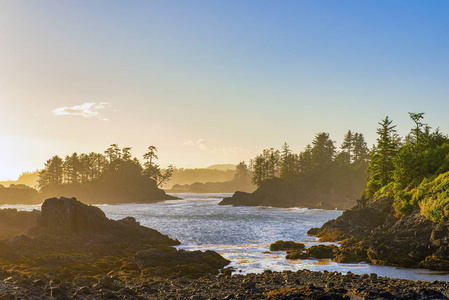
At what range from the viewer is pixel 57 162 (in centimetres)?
14750

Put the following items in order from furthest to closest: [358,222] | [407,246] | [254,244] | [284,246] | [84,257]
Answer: [358,222] → [254,244] → [284,246] → [407,246] → [84,257]

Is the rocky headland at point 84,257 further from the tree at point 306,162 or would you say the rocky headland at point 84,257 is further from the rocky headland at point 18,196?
the rocky headland at point 18,196

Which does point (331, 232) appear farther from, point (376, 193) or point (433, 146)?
point (433, 146)

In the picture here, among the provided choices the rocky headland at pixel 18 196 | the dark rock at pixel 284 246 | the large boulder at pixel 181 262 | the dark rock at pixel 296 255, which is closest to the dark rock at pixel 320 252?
the dark rock at pixel 296 255

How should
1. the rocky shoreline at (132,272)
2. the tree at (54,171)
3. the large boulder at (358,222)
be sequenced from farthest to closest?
the tree at (54,171), the large boulder at (358,222), the rocky shoreline at (132,272)

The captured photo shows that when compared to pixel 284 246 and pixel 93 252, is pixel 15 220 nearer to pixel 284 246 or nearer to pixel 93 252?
pixel 93 252

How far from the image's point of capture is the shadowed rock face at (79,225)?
37.4m

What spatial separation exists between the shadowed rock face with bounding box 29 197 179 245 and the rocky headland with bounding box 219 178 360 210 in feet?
248

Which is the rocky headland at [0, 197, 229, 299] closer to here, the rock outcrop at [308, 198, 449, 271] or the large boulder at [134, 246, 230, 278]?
the large boulder at [134, 246, 230, 278]

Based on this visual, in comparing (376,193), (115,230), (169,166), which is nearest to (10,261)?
(115,230)

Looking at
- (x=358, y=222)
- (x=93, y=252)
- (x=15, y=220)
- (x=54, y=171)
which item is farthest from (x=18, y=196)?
(x=358, y=222)

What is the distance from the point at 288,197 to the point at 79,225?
88.9 m

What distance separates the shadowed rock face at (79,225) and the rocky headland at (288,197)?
75516 mm

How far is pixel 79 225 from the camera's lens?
38.6 meters
